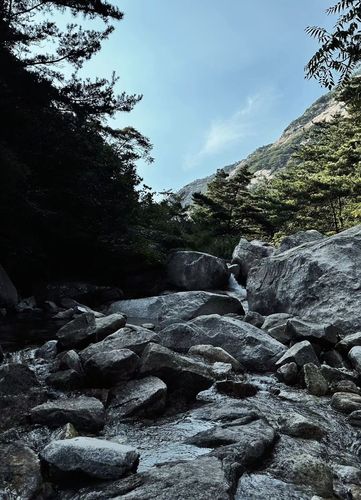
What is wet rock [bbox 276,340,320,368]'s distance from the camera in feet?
21.2

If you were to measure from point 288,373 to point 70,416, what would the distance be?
3.57 metres

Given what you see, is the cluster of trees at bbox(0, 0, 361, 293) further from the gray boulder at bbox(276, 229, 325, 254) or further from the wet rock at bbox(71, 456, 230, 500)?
the wet rock at bbox(71, 456, 230, 500)

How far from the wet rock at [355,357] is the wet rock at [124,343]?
3.51 m

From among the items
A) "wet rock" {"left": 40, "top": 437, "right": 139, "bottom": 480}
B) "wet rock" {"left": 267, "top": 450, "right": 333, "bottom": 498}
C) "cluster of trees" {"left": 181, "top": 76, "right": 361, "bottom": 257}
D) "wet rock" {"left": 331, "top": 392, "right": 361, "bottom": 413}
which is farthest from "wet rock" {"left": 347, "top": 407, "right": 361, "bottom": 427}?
"cluster of trees" {"left": 181, "top": 76, "right": 361, "bottom": 257}

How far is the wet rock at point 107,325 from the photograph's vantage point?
7395 millimetres

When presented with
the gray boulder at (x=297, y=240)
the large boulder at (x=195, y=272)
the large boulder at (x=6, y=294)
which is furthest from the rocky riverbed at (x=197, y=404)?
the large boulder at (x=195, y=272)

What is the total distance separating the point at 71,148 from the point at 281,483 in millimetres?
14030

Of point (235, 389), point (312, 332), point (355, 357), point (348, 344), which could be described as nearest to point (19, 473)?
point (235, 389)

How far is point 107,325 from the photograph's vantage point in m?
7.52

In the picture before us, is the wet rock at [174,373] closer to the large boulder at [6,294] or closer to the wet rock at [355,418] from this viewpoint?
the wet rock at [355,418]

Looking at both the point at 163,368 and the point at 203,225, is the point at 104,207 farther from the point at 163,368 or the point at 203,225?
the point at 203,225

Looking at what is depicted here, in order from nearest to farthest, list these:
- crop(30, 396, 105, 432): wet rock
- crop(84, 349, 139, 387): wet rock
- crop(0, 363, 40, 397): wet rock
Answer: crop(30, 396, 105, 432): wet rock, crop(0, 363, 40, 397): wet rock, crop(84, 349, 139, 387): wet rock

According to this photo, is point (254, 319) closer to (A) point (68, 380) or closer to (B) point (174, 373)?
(B) point (174, 373)

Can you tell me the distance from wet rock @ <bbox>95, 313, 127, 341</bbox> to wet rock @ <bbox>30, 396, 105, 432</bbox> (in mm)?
3181
